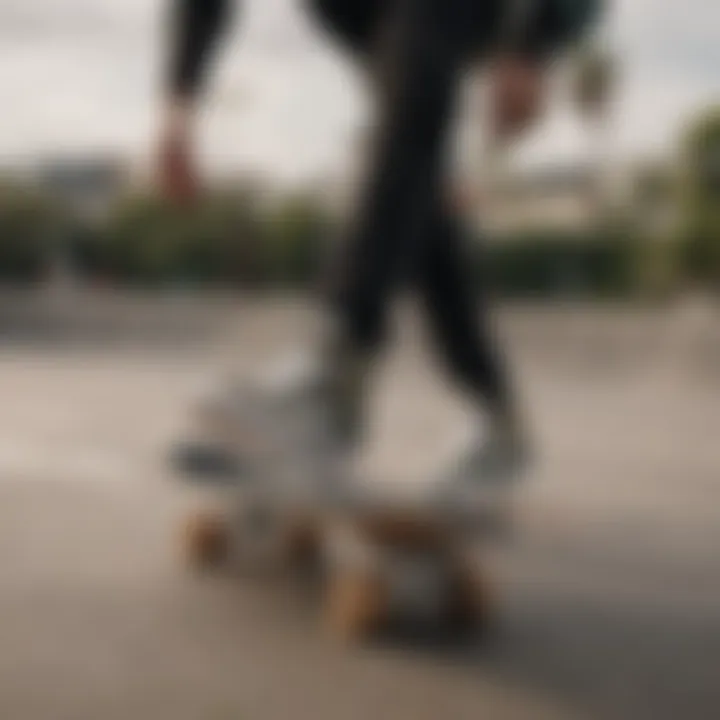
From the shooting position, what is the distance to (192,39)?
0.77 metres

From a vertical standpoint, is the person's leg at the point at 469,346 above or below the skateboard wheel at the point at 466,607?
above

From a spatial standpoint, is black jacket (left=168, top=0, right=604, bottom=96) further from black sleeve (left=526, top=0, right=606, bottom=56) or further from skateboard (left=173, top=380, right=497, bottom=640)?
skateboard (left=173, top=380, right=497, bottom=640)

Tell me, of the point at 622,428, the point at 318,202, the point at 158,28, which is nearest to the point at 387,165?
the point at 318,202

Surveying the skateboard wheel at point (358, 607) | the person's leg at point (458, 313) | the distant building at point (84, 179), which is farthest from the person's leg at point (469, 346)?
the distant building at point (84, 179)

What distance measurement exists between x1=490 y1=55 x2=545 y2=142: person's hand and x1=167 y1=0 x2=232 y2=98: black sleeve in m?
0.18

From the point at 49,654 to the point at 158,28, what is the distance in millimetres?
414

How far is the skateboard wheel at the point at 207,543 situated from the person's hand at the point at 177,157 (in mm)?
232

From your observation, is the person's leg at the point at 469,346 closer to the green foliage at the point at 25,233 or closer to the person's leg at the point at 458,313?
the person's leg at the point at 458,313

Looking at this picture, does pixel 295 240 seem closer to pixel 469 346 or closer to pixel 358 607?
pixel 469 346

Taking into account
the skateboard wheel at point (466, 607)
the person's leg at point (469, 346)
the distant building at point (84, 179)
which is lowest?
the skateboard wheel at point (466, 607)

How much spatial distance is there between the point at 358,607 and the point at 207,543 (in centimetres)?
13

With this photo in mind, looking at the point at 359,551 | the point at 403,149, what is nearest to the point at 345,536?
the point at 359,551

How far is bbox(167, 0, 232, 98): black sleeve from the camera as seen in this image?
77 cm

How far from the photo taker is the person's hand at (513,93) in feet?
2.48
